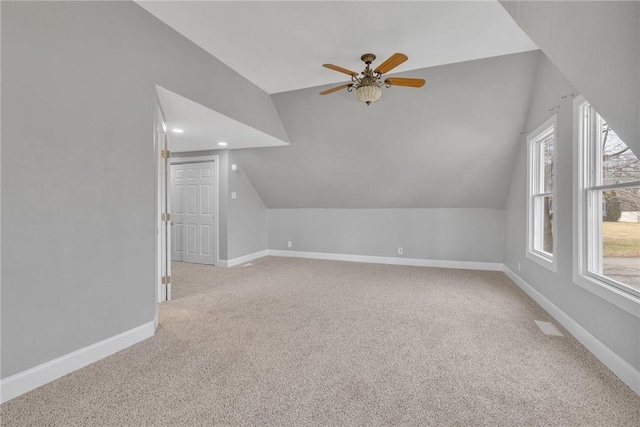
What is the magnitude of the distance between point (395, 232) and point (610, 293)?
148 inches

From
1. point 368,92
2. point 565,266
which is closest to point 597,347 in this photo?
point 565,266

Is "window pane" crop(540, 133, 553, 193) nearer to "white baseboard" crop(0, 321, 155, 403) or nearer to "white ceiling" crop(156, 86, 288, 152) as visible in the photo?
"white ceiling" crop(156, 86, 288, 152)

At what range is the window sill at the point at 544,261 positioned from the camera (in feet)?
9.67

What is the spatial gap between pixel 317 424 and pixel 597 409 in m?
1.59

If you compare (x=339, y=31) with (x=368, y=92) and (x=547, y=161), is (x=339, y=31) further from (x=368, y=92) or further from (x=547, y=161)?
(x=547, y=161)

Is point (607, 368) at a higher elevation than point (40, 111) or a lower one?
lower

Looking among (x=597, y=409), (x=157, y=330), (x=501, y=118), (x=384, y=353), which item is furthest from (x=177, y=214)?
(x=597, y=409)

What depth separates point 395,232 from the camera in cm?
576

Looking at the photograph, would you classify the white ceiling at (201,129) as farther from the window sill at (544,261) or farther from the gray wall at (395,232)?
the window sill at (544,261)

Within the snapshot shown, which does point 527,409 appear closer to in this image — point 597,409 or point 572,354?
point 597,409

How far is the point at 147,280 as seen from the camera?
255 centimetres

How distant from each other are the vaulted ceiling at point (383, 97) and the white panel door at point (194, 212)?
0.83 m

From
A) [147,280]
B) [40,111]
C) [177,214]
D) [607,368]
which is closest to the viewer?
[40,111]

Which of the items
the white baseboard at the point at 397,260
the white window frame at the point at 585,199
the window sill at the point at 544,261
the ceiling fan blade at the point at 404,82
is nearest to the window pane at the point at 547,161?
the window sill at the point at 544,261
